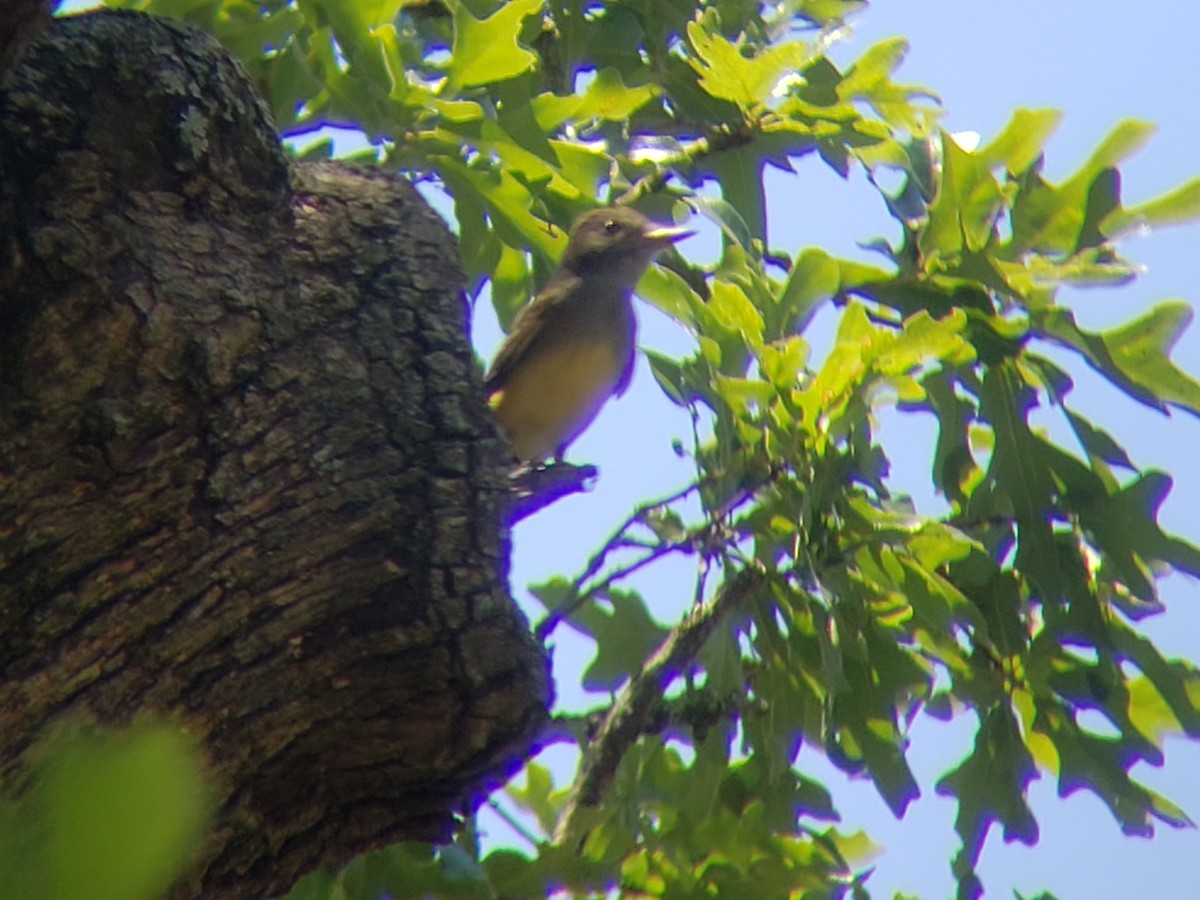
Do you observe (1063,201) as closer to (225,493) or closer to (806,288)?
(806,288)

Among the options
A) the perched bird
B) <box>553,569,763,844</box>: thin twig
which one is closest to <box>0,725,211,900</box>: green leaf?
<box>553,569,763,844</box>: thin twig

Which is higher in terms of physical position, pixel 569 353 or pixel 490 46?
pixel 569 353

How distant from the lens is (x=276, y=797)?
7.26ft

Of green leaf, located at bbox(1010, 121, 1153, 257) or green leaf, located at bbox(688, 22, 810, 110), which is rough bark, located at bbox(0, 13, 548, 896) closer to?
green leaf, located at bbox(688, 22, 810, 110)

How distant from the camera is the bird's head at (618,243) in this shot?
494 cm

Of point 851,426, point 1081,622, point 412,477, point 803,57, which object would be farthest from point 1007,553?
point 412,477

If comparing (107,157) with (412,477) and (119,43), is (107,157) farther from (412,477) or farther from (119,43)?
(412,477)

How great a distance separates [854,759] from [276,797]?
1.84 m

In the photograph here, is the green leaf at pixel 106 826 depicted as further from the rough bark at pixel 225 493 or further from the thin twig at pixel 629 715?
the thin twig at pixel 629 715

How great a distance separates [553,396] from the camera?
5.14 metres

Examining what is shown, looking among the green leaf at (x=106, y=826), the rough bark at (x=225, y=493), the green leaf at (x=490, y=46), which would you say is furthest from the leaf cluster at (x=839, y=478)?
the green leaf at (x=106, y=826)

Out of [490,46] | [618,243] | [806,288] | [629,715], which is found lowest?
[629,715]

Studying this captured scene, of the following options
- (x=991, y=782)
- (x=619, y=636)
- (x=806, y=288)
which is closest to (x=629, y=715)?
(x=619, y=636)

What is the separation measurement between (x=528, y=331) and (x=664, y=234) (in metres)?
0.65
